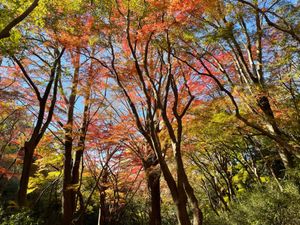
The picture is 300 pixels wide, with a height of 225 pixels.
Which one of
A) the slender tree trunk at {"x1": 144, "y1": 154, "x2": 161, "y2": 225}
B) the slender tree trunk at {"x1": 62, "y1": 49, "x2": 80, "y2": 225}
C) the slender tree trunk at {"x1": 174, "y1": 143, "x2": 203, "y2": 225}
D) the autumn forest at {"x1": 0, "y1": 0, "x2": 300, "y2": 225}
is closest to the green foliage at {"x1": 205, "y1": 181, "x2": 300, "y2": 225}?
Answer: the autumn forest at {"x1": 0, "y1": 0, "x2": 300, "y2": 225}

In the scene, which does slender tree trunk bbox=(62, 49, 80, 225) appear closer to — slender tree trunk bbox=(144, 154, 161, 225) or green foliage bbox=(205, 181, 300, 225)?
slender tree trunk bbox=(144, 154, 161, 225)

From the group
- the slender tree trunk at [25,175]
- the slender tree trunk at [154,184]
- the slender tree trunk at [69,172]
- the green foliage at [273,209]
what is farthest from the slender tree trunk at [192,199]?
the slender tree trunk at [69,172]

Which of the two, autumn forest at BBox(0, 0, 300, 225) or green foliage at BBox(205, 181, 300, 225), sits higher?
autumn forest at BBox(0, 0, 300, 225)

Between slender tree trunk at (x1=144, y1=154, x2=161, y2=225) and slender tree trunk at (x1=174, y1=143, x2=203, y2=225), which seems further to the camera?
slender tree trunk at (x1=144, y1=154, x2=161, y2=225)

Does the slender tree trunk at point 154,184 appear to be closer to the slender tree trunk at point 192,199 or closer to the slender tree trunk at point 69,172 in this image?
the slender tree trunk at point 69,172

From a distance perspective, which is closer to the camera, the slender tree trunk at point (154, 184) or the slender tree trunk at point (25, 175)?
the slender tree trunk at point (25, 175)

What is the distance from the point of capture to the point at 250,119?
9227mm

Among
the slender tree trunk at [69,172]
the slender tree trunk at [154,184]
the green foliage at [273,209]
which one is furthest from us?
the slender tree trunk at [154,184]

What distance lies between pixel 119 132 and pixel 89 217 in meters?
10.9

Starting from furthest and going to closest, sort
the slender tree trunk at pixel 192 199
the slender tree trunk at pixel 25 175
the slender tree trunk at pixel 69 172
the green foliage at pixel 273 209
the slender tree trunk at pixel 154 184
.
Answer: the slender tree trunk at pixel 154 184 < the slender tree trunk at pixel 69 172 < the green foliage at pixel 273 209 < the slender tree trunk at pixel 25 175 < the slender tree trunk at pixel 192 199

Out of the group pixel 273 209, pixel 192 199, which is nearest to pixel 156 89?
pixel 192 199

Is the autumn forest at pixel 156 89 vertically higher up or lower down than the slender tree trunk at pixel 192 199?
higher up

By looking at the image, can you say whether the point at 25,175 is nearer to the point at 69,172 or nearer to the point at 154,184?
the point at 69,172

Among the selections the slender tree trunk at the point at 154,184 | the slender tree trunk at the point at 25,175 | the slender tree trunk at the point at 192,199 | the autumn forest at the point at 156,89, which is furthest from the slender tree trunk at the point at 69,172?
the slender tree trunk at the point at 192,199
